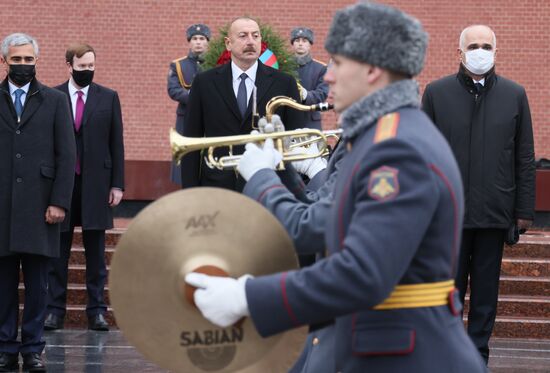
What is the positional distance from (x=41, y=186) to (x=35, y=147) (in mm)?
266

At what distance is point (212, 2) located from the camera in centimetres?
1853

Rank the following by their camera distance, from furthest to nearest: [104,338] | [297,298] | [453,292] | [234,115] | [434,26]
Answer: [434,26]
[104,338]
[234,115]
[453,292]
[297,298]

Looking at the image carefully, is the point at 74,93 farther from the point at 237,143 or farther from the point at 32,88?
the point at 237,143

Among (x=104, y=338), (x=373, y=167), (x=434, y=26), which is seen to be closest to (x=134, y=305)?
(x=373, y=167)

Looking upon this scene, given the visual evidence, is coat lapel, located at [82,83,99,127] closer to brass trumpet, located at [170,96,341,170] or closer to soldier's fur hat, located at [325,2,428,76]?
brass trumpet, located at [170,96,341,170]

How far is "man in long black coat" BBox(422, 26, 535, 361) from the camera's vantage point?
26.6 feet

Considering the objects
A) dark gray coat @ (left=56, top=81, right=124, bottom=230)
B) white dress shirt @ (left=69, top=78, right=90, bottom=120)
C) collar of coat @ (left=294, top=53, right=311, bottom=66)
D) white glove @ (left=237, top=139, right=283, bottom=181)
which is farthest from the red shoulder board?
collar of coat @ (left=294, top=53, right=311, bottom=66)

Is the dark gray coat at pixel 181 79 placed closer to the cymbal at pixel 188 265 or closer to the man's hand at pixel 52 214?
the man's hand at pixel 52 214

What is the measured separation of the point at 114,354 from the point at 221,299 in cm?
583

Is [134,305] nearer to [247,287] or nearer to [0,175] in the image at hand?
[247,287]

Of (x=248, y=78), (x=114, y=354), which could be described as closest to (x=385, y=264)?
(x=248, y=78)

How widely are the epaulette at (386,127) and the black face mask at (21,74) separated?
5408mm

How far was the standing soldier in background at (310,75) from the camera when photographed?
11656 mm

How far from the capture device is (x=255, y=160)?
4121 mm
